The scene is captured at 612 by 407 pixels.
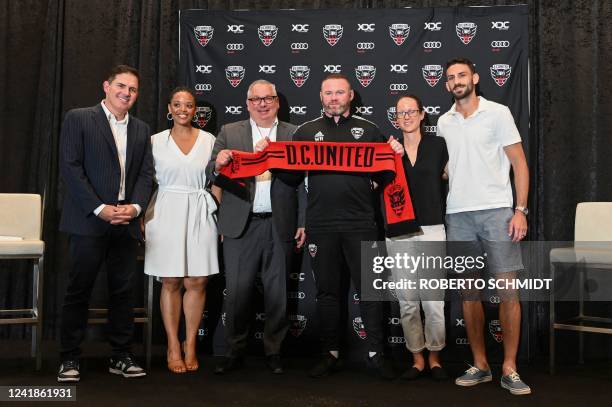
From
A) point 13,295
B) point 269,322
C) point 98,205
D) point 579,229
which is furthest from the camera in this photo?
point 13,295

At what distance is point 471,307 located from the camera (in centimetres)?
401

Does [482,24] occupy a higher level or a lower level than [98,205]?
higher

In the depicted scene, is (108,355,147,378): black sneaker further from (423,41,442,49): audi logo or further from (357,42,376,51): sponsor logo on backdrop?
(423,41,442,49): audi logo

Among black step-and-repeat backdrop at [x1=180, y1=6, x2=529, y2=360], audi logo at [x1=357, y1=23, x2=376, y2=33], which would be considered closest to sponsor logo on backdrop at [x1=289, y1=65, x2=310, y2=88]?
black step-and-repeat backdrop at [x1=180, y1=6, x2=529, y2=360]

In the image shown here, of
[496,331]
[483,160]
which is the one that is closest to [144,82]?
[483,160]

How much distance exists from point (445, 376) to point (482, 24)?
9.00 feet

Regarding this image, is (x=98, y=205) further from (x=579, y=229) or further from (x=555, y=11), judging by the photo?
(x=555, y=11)

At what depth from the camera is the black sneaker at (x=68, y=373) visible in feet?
12.8

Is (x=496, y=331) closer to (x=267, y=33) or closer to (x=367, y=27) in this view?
(x=367, y=27)

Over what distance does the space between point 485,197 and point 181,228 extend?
2.05 meters

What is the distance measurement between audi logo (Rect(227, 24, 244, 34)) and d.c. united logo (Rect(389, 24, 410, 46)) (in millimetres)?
1225

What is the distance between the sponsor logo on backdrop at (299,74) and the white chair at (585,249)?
2.35 metres

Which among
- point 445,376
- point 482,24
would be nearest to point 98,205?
point 445,376

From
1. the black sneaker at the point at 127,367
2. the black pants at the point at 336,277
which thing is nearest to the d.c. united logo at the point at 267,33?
the black pants at the point at 336,277
